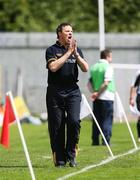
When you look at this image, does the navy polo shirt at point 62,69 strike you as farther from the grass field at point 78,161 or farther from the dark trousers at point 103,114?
the dark trousers at point 103,114

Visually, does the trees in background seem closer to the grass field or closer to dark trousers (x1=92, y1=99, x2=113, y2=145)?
the grass field

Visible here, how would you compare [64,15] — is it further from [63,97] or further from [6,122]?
[63,97]

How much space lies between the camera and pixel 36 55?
32.6m

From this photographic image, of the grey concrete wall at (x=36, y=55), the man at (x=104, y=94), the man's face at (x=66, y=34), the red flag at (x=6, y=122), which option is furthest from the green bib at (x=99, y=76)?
the grey concrete wall at (x=36, y=55)

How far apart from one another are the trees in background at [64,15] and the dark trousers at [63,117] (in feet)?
92.1

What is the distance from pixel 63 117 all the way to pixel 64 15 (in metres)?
29.5

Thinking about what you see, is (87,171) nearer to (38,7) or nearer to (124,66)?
(124,66)

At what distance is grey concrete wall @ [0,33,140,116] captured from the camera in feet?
105

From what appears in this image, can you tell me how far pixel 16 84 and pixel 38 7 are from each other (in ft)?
36.0

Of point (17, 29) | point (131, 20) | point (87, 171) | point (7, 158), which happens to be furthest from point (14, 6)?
point (87, 171)

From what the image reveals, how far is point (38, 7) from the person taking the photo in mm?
43188

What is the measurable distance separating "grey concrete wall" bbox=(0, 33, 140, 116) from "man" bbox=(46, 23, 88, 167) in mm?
18086

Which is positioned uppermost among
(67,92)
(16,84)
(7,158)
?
(67,92)

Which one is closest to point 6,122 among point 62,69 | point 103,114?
point 62,69
